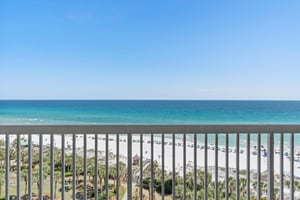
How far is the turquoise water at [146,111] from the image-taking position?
917 cm

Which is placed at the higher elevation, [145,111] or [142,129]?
[142,129]

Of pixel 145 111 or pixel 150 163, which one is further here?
pixel 145 111

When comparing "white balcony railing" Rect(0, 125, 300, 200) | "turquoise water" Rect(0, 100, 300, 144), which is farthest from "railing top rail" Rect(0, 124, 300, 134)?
"turquoise water" Rect(0, 100, 300, 144)

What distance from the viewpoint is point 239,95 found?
1009cm

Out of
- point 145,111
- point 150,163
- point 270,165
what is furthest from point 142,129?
point 145,111

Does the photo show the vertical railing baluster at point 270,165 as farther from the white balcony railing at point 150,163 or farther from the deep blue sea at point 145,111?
the deep blue sea at point 145,111

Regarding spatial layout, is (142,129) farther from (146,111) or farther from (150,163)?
(146,111)

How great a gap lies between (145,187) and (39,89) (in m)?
8.28

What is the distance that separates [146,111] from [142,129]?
7811 mm

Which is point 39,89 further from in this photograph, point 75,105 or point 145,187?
point 145,187

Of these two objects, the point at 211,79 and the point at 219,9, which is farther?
the point at 211,79

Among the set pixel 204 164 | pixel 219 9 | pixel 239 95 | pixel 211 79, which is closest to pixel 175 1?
pixel 219 9

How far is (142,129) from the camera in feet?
7.37

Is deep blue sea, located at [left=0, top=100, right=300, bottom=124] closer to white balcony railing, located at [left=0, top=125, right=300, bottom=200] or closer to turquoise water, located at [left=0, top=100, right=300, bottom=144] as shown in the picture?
turquoise water, located at [left=0, top=100, right=300, bottom=144]
